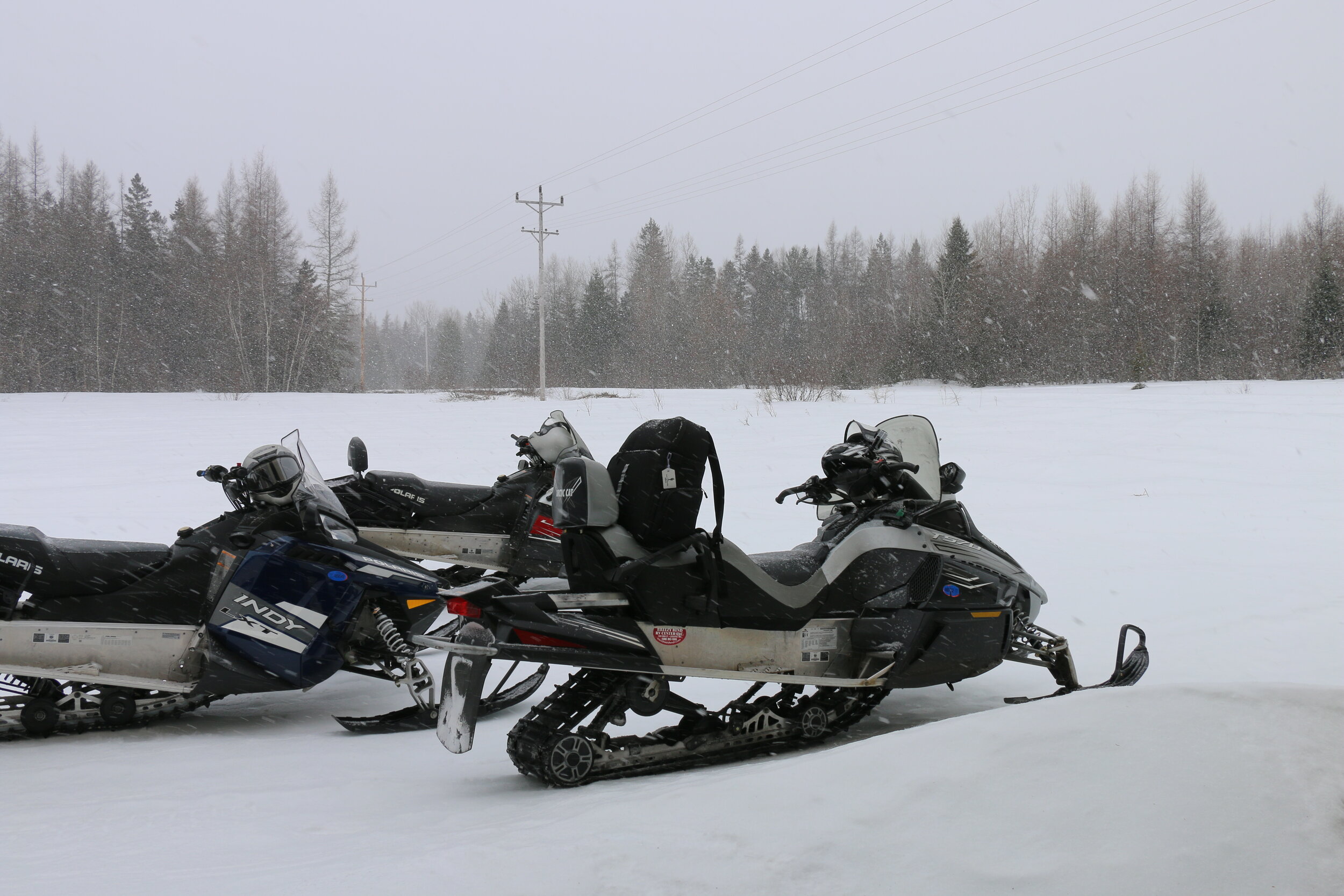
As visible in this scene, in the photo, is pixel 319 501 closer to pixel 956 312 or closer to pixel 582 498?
pixel 582 498

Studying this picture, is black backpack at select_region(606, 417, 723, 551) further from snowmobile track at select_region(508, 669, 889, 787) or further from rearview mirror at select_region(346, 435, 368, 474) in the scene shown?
rearview mirror at select_region(346, 435, 368, 474)

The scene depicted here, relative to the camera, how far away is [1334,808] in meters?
1.80

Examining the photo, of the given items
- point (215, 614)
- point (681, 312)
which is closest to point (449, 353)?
point (681, 312)

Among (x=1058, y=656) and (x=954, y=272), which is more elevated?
(x=954, y=272)

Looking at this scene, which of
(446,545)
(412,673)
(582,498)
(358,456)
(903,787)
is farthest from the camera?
(446,545)

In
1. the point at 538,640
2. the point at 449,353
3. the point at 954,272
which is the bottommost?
the point at 538,640

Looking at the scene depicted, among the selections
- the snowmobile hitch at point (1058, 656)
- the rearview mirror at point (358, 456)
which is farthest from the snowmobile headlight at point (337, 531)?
the snowmobile hitch at point (1058, 656)

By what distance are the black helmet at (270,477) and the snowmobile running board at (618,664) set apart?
3.49 feet

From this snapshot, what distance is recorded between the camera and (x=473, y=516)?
532cm

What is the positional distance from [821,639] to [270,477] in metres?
2.48

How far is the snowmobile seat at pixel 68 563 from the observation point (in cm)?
358

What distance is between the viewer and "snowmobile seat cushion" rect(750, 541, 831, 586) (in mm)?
3482

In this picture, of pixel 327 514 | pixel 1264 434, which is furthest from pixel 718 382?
pixel 327 514

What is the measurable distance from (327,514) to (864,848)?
298cm
